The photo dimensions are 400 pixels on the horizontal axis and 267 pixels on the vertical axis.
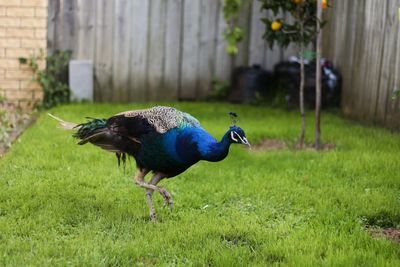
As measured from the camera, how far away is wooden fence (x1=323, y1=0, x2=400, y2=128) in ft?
27.2

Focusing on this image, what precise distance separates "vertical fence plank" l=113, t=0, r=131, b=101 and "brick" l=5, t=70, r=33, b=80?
1261 millimetres

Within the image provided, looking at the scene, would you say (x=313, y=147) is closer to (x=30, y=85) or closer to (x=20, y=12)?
(x=30, y=85)

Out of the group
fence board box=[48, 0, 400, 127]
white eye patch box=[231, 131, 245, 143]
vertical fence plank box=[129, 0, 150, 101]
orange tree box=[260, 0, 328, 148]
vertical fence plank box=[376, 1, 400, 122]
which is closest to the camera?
white eye patch box=[231, 131, 245, 143]

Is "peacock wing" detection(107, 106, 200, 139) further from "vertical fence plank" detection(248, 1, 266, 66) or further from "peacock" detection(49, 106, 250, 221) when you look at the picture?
"vertical fence plank" detection(248, 1, 266, 66)

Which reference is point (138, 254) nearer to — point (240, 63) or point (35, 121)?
point (35, 121)

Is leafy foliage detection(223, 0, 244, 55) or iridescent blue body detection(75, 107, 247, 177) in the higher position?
leafy foliage detection(223, 0, 244, 55)

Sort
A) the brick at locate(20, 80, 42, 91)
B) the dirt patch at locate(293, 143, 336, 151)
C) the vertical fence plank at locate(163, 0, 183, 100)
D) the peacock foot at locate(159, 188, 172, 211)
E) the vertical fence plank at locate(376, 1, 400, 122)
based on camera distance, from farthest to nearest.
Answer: the vertical fence plank at locate(163, 0, 183, 100), the brick at locate(20, 80, 42, 91), the vertical fence plank at locate(376, 1, 400, 122), the dirt patch at locate(293, 143, 336, 151), the peacock foot at locate(159, 188, 172, 211)

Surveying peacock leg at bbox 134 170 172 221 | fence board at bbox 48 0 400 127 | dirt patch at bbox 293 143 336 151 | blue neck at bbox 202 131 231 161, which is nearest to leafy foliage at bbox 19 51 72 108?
fence board at bbox 48 0 400 127

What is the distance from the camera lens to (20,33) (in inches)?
379

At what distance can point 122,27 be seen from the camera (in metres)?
10.1

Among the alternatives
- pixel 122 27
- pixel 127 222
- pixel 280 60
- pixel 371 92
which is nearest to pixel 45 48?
pixel 122 27

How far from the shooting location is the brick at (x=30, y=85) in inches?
385

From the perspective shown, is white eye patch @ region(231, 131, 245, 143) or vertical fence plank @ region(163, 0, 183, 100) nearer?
white eye patch @ region(231, 131, 245, 143)

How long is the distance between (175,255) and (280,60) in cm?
656
